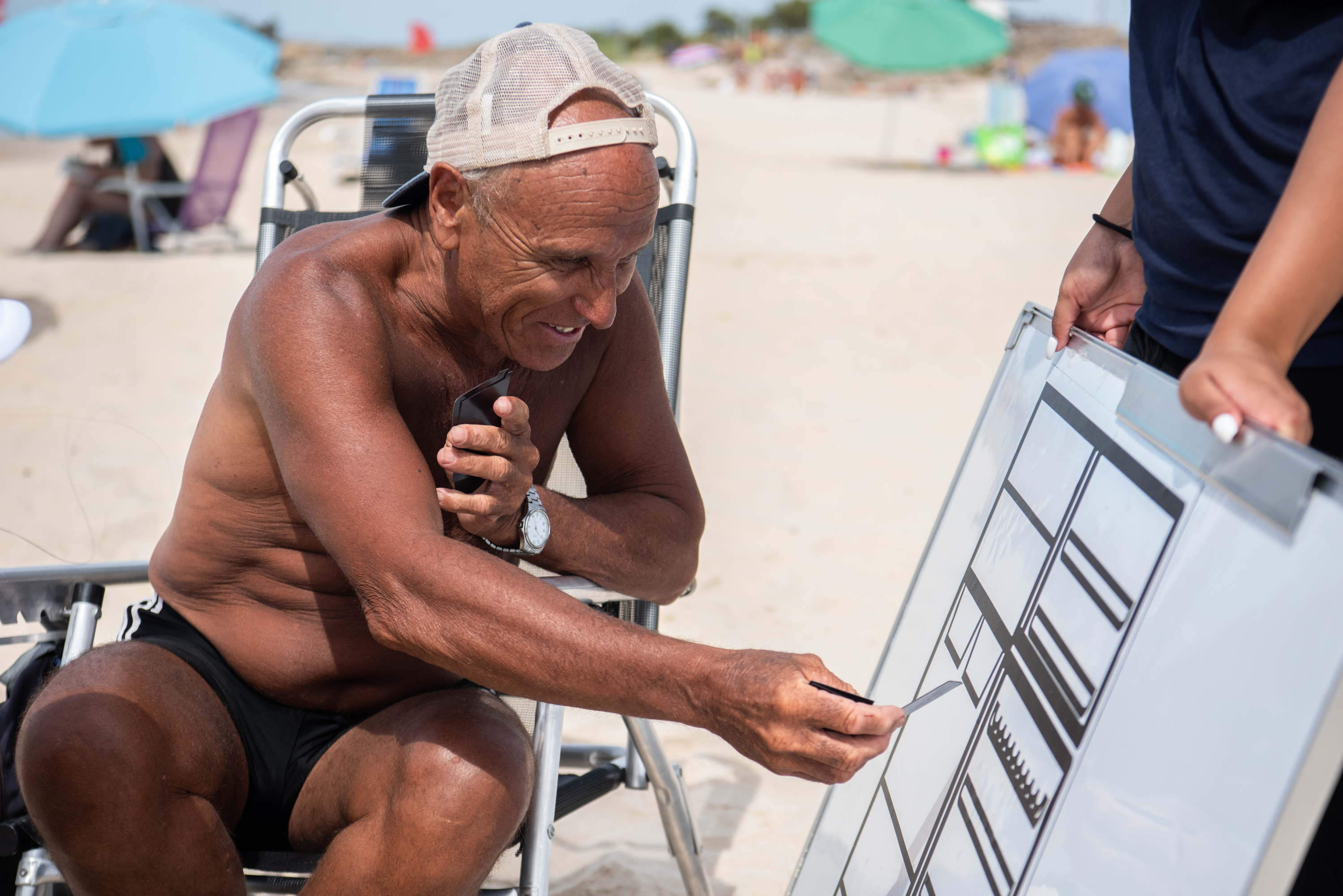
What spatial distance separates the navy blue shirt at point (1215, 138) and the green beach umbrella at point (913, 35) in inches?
752

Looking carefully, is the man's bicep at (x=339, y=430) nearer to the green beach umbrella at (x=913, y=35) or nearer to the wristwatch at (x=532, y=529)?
the wristwatch at (x=532, y=529)

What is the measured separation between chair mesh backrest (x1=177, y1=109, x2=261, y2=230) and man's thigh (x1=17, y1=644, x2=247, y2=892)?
9.63 metres

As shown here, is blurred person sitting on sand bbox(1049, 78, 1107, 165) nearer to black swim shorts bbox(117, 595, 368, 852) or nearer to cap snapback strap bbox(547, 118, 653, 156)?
cap snapback strap bbox(547, 118, 653, 156)

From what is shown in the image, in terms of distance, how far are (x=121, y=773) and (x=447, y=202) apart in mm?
957

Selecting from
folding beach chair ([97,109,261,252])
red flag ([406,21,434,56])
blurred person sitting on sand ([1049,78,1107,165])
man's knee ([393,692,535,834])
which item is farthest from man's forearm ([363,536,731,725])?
red flag ([406,21,434,56])

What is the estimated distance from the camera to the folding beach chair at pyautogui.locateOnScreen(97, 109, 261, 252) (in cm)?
1027

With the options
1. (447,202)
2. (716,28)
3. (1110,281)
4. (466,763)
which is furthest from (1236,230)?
(716,28)

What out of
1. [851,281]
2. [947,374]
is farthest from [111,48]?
[947,374]

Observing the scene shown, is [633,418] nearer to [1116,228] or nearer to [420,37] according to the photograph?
[1116,228]

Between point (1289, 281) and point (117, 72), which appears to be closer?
point (1289, 281)

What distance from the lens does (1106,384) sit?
4.45 ft

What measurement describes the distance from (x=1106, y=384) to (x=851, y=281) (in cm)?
857

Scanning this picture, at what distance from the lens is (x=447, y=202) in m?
1.72

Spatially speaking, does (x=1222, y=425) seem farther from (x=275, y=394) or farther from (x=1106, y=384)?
(x=275, y=394)
